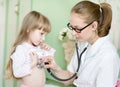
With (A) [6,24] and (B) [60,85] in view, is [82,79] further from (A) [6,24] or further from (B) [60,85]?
(A) [6,24]

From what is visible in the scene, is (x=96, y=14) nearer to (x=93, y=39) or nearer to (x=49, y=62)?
(x=93, y=39)

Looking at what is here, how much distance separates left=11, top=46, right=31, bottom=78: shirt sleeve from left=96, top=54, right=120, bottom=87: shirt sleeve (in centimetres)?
52

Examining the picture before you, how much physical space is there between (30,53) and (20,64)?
0.11 metres

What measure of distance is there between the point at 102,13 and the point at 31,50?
58cm

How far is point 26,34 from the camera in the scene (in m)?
2.19

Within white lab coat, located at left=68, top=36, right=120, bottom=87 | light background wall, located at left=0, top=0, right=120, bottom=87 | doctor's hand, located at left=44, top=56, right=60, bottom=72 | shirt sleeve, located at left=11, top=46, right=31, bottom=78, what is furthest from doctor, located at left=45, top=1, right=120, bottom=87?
light background wall, located at left=0, top=0, right=120, bottom=87

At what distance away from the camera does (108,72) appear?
188 cm

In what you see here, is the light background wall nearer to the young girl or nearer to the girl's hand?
the young girl

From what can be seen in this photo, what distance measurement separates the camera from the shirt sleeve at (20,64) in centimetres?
207

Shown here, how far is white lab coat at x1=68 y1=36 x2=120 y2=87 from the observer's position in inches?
74.2

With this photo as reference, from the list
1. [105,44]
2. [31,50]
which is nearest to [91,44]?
[105,44]

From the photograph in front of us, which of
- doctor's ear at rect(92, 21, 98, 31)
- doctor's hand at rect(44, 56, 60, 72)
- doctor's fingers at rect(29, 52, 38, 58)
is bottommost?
doctor's hand at rect(44, 56, 60, 72)

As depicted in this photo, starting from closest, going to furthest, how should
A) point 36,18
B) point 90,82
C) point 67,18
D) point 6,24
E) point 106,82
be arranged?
point 106,82 < point 90,82 < point 36,18 < point 67,18 < point 6,24

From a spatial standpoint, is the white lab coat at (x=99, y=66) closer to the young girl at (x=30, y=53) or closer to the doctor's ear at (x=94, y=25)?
the doctor's ear at (x=94, y=25)
